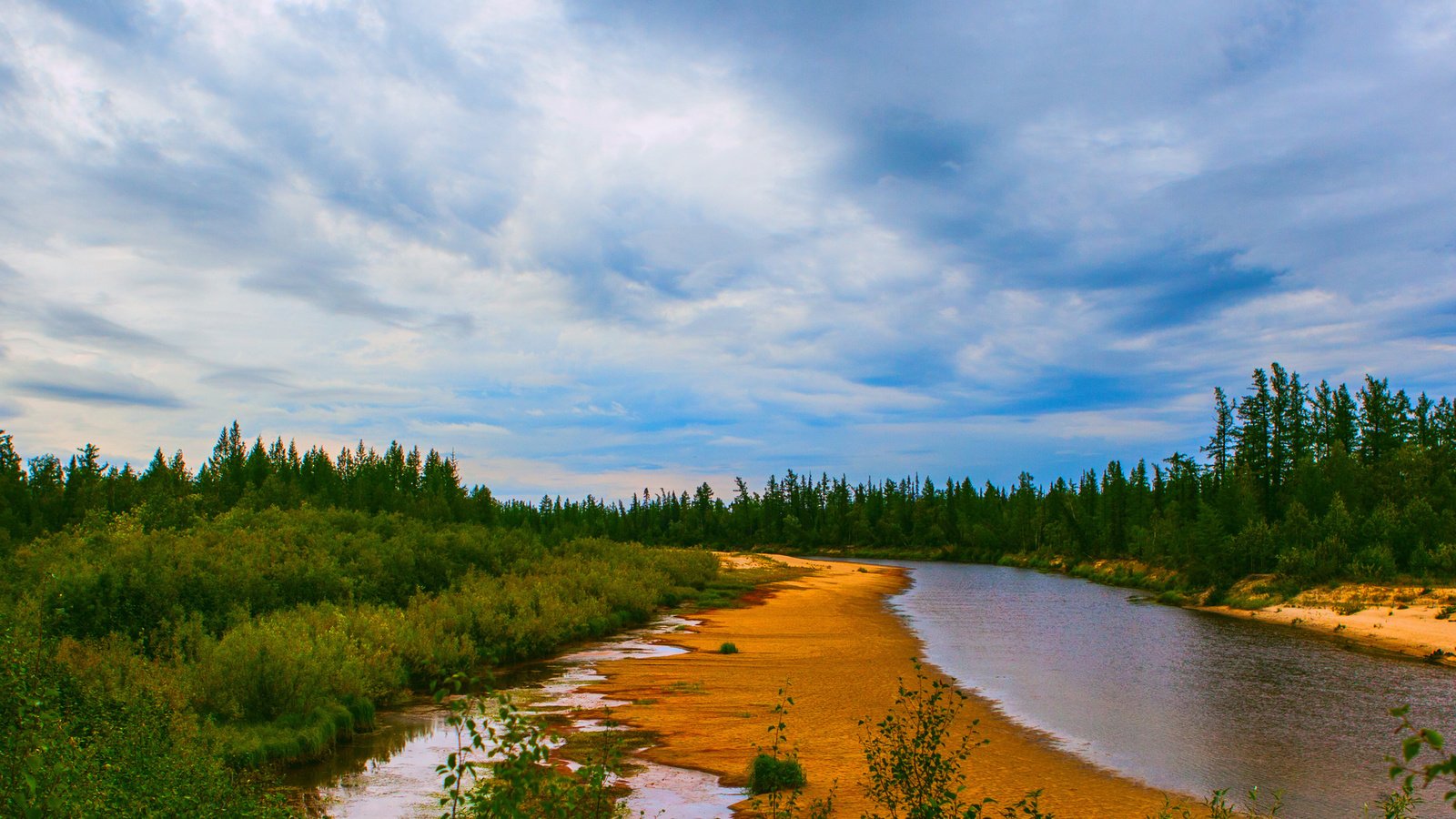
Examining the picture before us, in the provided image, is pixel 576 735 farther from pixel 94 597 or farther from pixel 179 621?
pixel 94 597

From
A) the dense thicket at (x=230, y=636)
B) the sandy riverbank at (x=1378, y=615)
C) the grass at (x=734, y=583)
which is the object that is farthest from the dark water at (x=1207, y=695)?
the dense thicket at (x=230, y=636)

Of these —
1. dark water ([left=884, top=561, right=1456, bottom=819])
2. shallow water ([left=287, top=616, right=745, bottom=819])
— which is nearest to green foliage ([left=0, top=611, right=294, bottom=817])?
shallow water ([left=287, top=616, right=745, bottom=819])

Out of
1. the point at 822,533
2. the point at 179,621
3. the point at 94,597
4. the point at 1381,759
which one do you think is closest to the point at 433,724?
the point at 179,621

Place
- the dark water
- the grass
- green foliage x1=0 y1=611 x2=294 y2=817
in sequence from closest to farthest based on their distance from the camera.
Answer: green foliage x1=0 y1=611 x2=294 y2=817 < the dark water < the grass

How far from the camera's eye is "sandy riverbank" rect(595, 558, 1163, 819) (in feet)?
47.6

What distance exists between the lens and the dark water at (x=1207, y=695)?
16000 millimetres

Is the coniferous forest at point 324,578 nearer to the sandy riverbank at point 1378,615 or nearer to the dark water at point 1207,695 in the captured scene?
the sandy riverbank at point 1378,615

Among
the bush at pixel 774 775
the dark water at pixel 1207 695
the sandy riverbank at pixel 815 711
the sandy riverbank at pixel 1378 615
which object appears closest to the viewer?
the bush at pixel 774 775

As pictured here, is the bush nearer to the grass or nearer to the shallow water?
the shallow water

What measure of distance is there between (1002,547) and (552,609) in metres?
104

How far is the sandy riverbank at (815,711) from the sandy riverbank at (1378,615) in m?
20.1

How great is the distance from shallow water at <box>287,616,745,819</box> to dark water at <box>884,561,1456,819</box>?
8732mm

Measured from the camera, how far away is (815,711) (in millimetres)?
20453

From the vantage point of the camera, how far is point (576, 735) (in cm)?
1706
